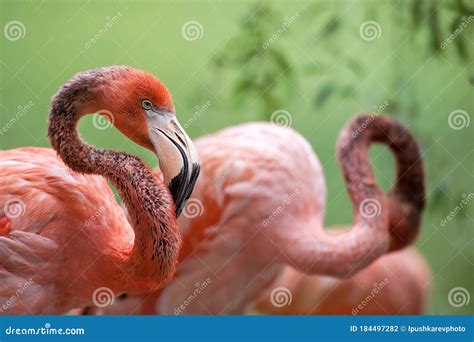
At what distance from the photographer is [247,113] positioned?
3.31 metres

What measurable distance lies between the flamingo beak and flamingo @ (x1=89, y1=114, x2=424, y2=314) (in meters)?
0.50

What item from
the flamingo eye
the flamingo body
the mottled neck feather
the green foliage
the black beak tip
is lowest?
the flamingo body

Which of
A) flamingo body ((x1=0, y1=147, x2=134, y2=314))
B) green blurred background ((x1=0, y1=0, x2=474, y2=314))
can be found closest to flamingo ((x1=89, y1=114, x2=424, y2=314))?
green blurred background ((x1=0, y1=0, x2=474, y2=314))

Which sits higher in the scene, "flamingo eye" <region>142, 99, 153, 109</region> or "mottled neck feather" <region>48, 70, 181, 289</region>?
"flamingo eye" <region>142, 99, 153, 109</region>

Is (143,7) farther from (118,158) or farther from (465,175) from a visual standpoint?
(465,175)

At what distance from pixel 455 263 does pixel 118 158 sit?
5.63ft

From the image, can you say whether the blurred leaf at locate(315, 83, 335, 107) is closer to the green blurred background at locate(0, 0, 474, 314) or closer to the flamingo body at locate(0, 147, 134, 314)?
the green blurred background at locate(0, 0, 474, 314)

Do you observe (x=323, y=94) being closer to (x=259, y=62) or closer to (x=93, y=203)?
(x=259, y=62)

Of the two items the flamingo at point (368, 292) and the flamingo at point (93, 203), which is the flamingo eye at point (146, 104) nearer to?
the flamingo at point (93, 203)

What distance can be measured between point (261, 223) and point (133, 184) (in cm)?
75

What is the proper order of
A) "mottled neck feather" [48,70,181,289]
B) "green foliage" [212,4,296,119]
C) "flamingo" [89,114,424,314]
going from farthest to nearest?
"green foliage" [212,4,296,119] → "flamingo" [89,114,424,314] → "mottled neck feather" [48,70,181,289]

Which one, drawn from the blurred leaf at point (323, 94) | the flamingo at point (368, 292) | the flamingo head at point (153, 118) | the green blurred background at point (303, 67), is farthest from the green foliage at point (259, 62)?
Result: the flamingo at point (368, 292)

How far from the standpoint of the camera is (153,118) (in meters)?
2.70

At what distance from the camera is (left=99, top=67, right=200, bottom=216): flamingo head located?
104 inches
